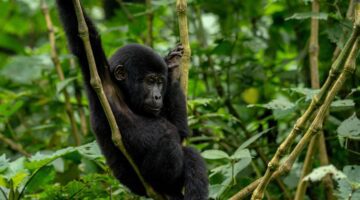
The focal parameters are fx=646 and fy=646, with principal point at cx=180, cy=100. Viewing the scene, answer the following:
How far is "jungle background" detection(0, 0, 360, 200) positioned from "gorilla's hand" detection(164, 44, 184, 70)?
36 centimetres

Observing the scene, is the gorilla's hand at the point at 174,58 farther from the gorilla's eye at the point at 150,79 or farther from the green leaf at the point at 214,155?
the green leaf at the point at 214,155

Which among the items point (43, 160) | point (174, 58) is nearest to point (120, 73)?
point (174, 58)

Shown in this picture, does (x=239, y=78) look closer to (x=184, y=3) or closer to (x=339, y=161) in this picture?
(x=339, y=161)

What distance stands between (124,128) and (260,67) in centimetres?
241

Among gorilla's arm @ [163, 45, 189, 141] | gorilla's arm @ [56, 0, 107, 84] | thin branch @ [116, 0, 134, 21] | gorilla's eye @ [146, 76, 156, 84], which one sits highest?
thin branch @ [116, 0, 134, 21]

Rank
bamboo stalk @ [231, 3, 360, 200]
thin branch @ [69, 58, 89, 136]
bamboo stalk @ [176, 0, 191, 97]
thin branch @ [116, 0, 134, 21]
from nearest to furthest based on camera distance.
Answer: bamboo stalk @ [231, 3, 360, 200], bamboo stalk @ [176, 0, 191, 97], thin branch @ [69, 58, 89, 136], thin branch @ [116, 0, 134, 21]

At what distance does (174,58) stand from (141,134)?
74 centimetres

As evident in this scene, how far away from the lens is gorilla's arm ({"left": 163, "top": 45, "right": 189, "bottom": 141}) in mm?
4676

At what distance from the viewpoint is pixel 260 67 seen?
21.1 feet

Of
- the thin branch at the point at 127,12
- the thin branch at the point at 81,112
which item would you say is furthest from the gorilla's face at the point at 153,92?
the thin branch at the point at 127,12

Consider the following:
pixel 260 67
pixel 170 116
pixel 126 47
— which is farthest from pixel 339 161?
pixel 126 47

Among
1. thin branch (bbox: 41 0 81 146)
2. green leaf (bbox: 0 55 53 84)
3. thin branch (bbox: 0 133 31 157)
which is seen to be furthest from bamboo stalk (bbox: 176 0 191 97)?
green leaf (bbox: 0 55 53 84)

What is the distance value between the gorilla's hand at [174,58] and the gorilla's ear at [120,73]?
38 cm

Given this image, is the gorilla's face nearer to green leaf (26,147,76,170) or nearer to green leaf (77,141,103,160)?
green leaf (77,141,103,160)
